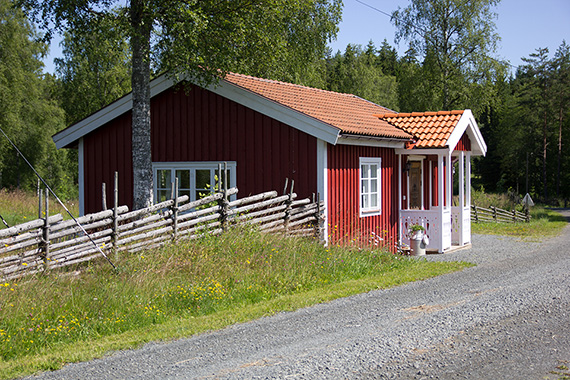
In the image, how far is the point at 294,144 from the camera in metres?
13.4

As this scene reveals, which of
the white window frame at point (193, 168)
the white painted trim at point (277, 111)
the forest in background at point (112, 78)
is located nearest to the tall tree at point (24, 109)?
the forest in background at point (112, 78)

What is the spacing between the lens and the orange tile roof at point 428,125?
15.2 meters

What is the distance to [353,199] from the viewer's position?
14.1 m

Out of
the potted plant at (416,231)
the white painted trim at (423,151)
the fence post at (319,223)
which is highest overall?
the white painted trim at (423,151)

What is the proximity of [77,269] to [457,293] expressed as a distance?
5.77 meters

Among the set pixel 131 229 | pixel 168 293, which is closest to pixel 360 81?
pixel 131 229

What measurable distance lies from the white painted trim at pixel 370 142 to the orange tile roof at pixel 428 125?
49cm

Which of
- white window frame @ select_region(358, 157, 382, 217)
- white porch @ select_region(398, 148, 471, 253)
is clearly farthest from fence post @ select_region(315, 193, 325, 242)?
white porch @ select_region(398, 148, 471, 253)

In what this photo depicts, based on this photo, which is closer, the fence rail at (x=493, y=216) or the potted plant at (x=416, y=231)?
the potted plant at (x=416, y=231)

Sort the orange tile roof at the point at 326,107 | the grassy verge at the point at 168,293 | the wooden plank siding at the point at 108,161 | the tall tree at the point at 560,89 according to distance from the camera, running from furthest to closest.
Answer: the tall tree at the point at 560,89 < the wooden plank siding at the point at 108,161 < the orange tile roof at the point at 326,107 < the grassy verge at the point at 168,293

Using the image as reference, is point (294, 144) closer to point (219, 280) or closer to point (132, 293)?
point (219, 280)

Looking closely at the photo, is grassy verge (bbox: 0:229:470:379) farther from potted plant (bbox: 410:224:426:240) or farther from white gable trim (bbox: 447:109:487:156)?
white gable trim (bbox: 447:109:487:156)

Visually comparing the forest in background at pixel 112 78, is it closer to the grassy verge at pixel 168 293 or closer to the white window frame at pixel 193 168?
the white window frame at pixel 193 168

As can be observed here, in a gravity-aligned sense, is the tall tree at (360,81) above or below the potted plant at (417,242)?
above
